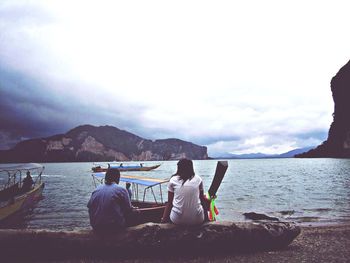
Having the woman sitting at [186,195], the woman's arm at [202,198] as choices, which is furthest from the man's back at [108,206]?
the woman's arm at [202,198]

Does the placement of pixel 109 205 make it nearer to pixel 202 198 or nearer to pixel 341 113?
pixel 202 198

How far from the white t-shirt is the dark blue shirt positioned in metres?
1.27

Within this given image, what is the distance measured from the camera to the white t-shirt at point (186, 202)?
646 centimetres

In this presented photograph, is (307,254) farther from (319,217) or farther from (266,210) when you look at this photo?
(266,210)

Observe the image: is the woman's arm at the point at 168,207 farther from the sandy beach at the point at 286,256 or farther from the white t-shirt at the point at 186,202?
the sandy beach at the point at 286,256

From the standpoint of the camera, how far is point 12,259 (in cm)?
683

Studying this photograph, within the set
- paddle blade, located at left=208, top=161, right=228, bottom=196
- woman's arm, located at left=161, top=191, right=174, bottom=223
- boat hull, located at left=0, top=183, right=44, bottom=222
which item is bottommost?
boat hull, located at left=0, top=183, right=44, bottom=222

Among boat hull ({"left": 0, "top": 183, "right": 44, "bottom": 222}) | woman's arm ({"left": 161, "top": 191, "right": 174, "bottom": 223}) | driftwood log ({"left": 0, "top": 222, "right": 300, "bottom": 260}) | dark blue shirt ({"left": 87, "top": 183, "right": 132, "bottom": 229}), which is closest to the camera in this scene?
dark blue shirt ({"left": 87, "top": 183, "right": 132, "bottom": 229})

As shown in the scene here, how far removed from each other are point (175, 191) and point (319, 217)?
50.5 feet

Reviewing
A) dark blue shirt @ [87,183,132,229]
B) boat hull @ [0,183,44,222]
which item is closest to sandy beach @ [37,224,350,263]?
dark blue shirt @ [87,183,132,229]

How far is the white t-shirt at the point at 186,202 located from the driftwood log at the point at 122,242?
0.30 metres

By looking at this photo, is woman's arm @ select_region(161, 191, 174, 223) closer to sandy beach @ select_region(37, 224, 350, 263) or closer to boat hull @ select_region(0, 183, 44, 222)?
sandy beach @ select_region(37, 224, 350, 263)

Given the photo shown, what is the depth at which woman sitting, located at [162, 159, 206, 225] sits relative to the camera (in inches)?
255

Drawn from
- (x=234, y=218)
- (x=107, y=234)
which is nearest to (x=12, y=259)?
(x=107, y=234)
